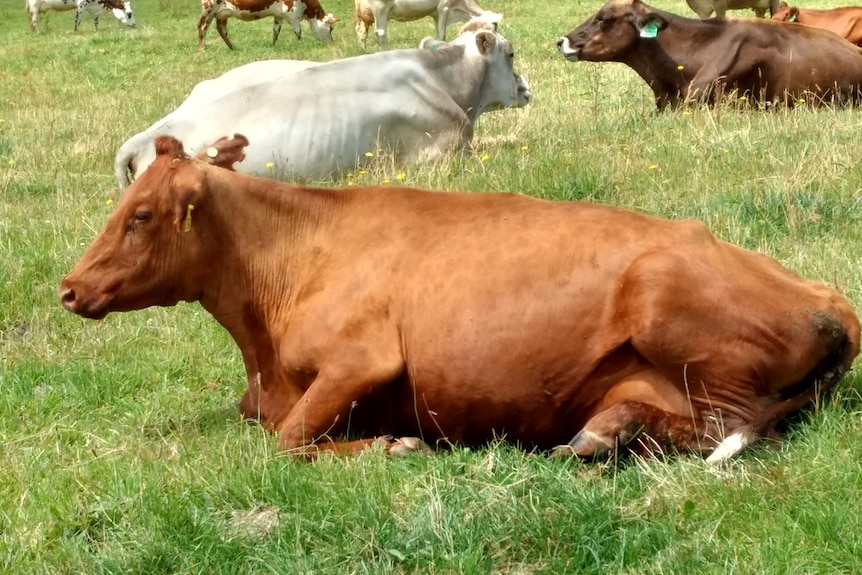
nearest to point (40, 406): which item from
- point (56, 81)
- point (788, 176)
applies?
point (788, 176)

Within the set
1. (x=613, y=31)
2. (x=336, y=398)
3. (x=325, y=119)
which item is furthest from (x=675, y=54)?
(x=336, y=398)

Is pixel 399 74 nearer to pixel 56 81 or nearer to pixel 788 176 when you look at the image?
pixel 788 176

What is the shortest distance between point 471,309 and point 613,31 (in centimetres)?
942

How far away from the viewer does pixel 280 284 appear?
5.57m

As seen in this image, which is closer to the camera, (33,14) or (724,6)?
(724,6)

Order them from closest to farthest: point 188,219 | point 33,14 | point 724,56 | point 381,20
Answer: point 188,219 → point 724,56 → point 381,20 → point 33,14

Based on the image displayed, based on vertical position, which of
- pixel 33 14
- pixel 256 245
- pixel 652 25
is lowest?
pixel 33 14

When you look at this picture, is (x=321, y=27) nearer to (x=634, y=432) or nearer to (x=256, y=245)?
(x=256, y=245)

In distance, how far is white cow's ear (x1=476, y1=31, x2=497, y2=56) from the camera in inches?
512

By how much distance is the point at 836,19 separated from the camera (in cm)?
2017

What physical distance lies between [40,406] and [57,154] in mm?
7827

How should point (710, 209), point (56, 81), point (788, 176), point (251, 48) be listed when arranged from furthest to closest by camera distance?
point (251, 48), point (56, 81), point (788, 176), point (710, 209)

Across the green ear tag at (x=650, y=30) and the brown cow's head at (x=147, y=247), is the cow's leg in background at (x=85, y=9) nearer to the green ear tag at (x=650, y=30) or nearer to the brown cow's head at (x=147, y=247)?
the green ear tag at (x=650, y=30)

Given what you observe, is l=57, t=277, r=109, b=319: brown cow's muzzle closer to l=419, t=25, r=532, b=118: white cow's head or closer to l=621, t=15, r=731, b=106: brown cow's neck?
l=419, t=25, r=532, b=118: white cow's head
